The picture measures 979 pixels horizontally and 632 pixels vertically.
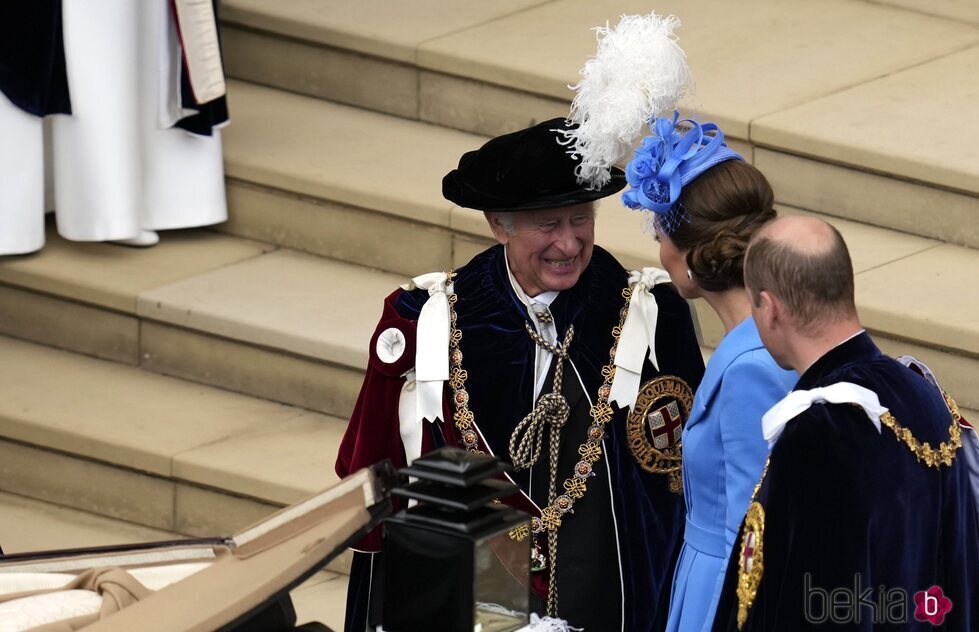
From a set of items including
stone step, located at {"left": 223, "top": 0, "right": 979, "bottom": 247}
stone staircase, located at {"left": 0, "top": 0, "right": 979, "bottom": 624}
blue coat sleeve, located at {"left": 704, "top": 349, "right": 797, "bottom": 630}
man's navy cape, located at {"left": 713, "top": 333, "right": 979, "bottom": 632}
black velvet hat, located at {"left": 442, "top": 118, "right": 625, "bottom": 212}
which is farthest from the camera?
stone step, located at {"left": 223, "top": 0, "right": 979, "bottom": 247}

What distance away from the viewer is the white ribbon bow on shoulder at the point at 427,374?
341cm

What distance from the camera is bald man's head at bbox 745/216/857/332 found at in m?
2.69

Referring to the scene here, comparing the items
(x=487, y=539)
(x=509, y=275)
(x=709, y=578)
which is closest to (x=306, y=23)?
(x=509, y=275)

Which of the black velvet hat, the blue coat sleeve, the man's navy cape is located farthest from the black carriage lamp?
the black velvet hat

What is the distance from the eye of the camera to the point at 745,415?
3.00 metres

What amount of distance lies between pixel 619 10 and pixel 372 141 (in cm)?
113

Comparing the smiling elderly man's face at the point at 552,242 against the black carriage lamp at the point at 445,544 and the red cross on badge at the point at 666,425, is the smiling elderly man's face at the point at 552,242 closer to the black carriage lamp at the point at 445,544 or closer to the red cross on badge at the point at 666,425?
the red cross on badge at the point at 666,425

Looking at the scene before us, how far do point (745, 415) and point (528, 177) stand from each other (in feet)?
2.07

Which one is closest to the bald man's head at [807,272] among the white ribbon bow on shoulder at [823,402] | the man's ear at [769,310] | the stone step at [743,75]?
the man's ear at [769,310]

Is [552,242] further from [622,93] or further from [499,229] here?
[622,93]

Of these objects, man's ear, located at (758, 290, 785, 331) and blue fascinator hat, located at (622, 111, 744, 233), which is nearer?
man's ear, located at (758, 290, 785, 331)

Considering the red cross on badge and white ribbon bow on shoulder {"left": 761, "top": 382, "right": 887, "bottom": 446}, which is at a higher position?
white ribbon bow on shoulder {"left": 761, "top": 382, "right": 887, "bottom": 446}

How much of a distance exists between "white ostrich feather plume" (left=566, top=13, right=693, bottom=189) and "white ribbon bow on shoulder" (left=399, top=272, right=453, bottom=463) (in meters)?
0.39

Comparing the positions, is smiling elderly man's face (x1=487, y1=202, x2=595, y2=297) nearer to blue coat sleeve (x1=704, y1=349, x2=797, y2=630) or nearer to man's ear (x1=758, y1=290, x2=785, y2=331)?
blue coat sleeve (x1=704, y1=349, x2=797, y2=630)
